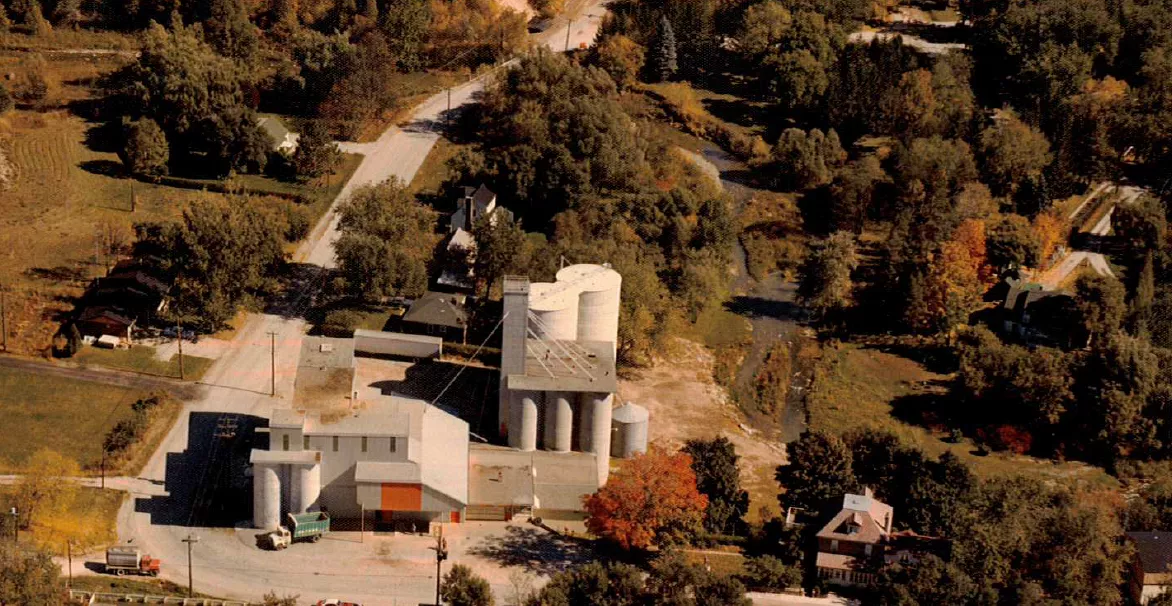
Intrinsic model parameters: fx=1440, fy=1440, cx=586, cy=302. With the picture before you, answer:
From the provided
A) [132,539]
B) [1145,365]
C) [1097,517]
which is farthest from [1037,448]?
[132,539]

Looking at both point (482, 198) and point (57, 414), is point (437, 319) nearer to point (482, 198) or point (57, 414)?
point (482, 198)

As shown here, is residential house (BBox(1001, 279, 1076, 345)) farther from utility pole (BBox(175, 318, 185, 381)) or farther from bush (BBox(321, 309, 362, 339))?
utility pole (BBox(175, 318, 185, 381))

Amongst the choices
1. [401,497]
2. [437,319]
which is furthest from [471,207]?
[401,497]

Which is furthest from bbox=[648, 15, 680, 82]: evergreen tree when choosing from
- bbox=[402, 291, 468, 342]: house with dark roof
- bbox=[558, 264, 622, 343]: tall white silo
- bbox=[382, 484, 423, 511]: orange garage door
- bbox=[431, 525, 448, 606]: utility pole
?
bbox=[382, 484, 423, 511]: orange garage door

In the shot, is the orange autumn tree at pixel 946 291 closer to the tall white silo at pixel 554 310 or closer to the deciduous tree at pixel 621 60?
the tall white silo at pixel 554 310

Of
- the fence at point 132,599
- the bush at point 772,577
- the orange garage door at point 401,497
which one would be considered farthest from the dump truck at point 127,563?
the bush at point 772,577
